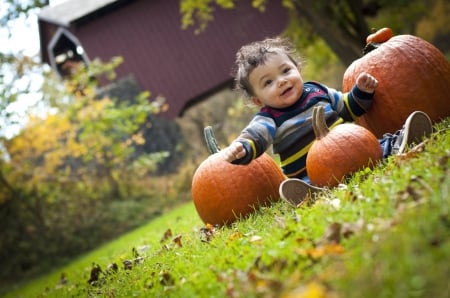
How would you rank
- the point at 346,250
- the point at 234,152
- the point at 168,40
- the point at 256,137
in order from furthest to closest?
the point at 168,40, the point at 256,137, the point at 234,152, the point at 346,250

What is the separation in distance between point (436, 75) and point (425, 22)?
16.5m

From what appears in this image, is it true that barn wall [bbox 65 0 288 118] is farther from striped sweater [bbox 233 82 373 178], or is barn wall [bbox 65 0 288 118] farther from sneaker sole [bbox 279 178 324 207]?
sneaker sole [bbox 279 178 324 207]

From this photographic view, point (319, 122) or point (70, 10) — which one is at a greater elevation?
point (70, 10)

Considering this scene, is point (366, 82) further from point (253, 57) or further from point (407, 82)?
point (253, 57)

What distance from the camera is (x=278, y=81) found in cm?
409

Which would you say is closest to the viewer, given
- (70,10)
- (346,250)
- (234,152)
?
(346,250)

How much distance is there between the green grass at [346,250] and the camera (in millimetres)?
1598

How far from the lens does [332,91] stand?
4.36 m

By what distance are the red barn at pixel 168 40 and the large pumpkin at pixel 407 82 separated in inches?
560

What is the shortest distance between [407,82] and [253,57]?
1.31 metres

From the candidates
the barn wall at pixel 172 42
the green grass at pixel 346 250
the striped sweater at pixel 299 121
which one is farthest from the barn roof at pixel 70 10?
the green grass at pixel 346 250

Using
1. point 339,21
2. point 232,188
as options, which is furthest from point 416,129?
point 339,21

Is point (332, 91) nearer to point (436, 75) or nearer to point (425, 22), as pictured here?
point (436, 75)

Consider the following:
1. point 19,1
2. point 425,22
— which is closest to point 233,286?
point 19,1
